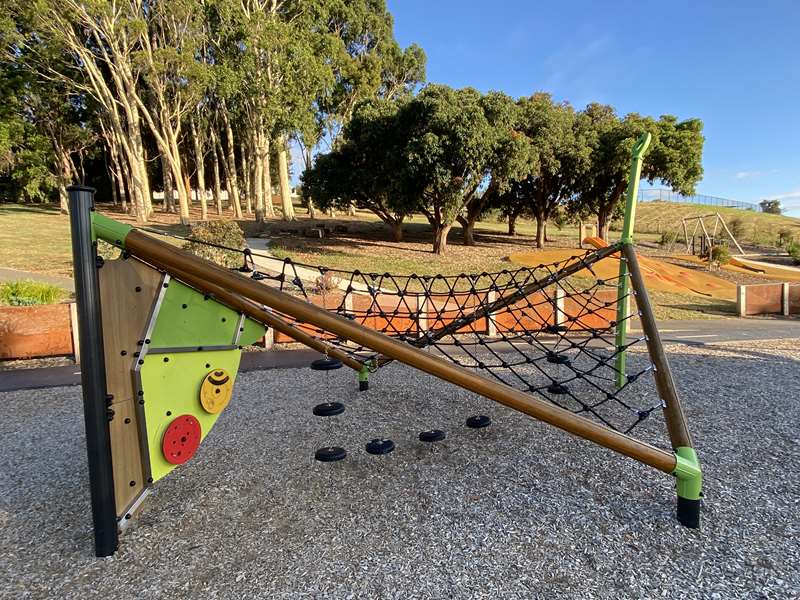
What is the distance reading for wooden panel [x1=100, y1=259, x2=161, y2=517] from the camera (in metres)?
2.26

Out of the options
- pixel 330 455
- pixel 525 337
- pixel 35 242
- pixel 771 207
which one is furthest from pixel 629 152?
pixel 771 207

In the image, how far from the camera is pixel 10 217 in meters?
Result: 25.8

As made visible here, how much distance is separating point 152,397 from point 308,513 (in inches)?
42.7

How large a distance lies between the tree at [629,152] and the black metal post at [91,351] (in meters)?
22.8

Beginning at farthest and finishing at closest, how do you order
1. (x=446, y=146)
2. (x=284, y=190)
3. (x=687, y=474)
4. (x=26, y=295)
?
(x=284, y=190), (x=446, y=146), (x=26, y=295), (x=687, y=474)

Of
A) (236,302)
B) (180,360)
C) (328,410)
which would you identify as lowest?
(328,410)

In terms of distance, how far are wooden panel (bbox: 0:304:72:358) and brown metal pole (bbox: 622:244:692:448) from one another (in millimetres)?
6737

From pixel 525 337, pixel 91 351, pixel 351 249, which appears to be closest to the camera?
pixel 91 351

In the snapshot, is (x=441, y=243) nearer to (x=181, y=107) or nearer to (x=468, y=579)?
(x=181, y=107)

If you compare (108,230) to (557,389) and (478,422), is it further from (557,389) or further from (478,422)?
(557,389)

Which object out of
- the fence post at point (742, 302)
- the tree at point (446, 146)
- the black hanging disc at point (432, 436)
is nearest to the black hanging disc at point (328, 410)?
the black hanging disc at point (432, 436)

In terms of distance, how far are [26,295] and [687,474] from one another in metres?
8.93

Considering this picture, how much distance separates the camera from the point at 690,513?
2516 millimetres

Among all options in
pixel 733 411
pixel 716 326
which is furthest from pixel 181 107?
pixel 733 411
